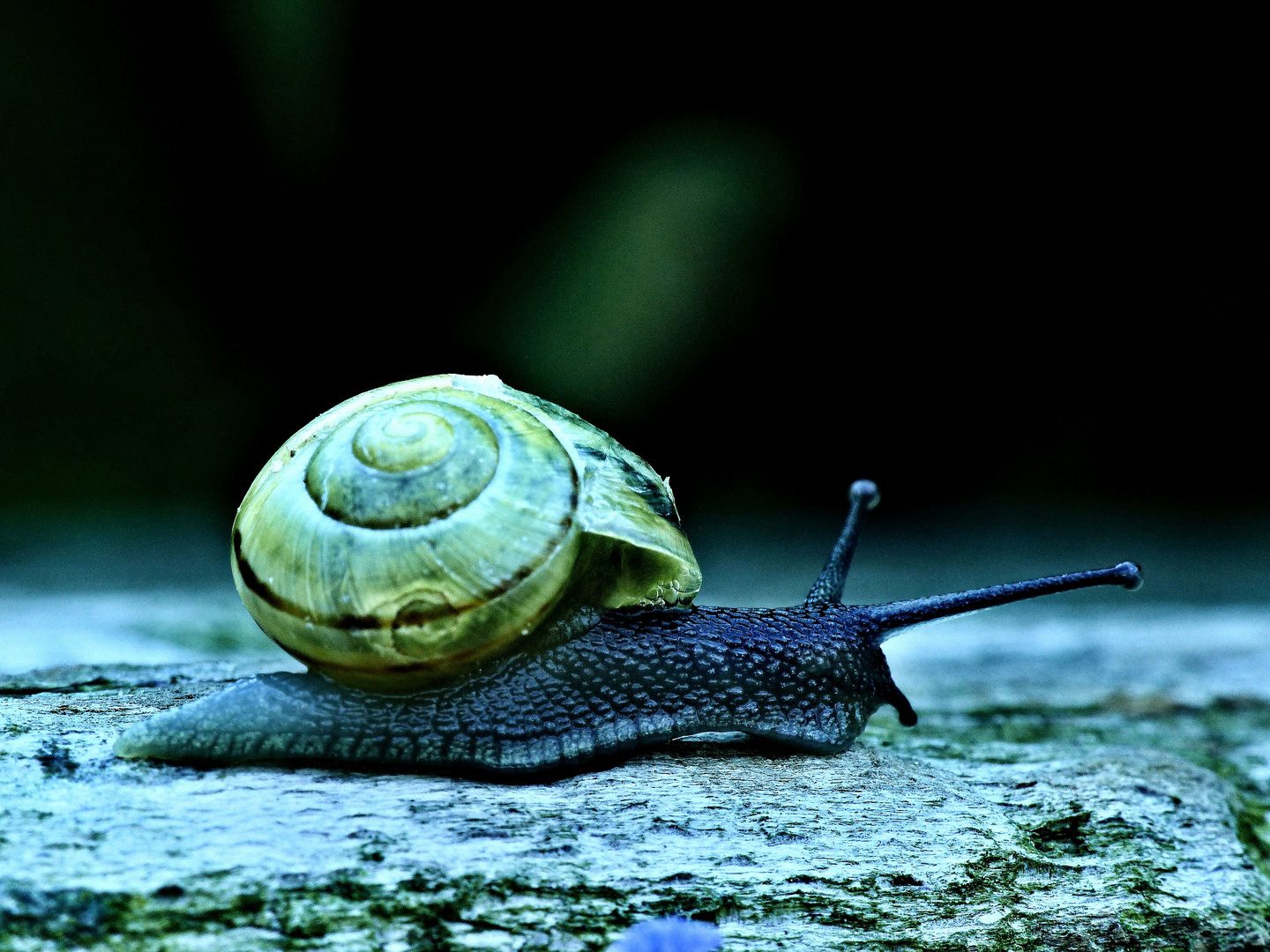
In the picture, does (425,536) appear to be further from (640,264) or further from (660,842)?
(640,264)

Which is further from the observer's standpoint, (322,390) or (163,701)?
(322,390)

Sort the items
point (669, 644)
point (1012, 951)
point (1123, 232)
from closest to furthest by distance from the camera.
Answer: point (1012, 951) → point (669, 644) → point (1123, 232)

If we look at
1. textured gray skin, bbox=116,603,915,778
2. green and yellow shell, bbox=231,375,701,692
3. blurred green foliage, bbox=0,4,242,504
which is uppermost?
blurred green foliage, bbox=0,4,242,504

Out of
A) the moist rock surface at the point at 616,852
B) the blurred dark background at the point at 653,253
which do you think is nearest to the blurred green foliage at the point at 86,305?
the blurred dark background at the point at 653,253

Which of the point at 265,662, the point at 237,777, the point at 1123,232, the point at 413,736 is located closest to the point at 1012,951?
the point at 413,736

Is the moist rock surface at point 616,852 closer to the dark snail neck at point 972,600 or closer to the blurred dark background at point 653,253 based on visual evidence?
the dark snail neck at point 972,600

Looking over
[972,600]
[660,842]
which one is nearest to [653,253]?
[972,600]

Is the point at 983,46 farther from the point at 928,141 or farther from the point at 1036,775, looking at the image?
the point at 1036,775

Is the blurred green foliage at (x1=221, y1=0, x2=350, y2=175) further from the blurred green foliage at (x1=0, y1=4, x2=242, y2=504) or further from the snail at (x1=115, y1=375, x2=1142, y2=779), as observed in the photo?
the snail at (x1=115, y1=375, x2=1142, y2=779)

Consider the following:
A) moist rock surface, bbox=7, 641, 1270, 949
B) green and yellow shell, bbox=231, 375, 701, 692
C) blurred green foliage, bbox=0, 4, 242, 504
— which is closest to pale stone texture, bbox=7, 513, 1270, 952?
moist rock surface, bbox=7, 641, 1270, 949
